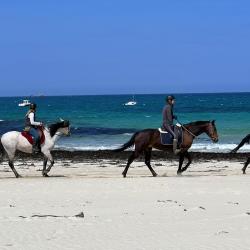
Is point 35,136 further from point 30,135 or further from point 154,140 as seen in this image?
point 154,140

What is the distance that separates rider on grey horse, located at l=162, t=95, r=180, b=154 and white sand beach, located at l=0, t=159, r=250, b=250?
1401 mm

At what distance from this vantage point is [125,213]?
465 inches

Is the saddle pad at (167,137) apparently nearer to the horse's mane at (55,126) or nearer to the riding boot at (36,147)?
the horse's mane at (55,126)

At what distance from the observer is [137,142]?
1922cm

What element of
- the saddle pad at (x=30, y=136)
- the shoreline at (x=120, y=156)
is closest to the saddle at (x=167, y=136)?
the saddle pad at (x=30, y=136)

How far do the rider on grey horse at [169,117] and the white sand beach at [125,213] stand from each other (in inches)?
55.2

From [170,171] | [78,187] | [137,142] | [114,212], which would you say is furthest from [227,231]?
[170,171]

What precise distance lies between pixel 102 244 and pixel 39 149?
32.9 ft

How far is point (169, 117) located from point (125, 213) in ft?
23.4

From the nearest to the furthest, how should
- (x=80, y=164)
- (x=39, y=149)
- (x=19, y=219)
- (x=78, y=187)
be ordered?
(x=19, y=219) < (x=78, y=187) < (x=39, y=149) < (x=80, y=164)

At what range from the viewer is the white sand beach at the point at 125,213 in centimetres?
928

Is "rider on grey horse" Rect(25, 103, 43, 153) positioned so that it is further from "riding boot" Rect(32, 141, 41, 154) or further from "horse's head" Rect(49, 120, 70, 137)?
"horse's head" Rect(49, 120, 70, 137)

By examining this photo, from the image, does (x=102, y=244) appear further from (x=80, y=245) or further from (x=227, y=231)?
(x=227, y=231)

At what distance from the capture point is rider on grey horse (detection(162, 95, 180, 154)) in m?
18.4
